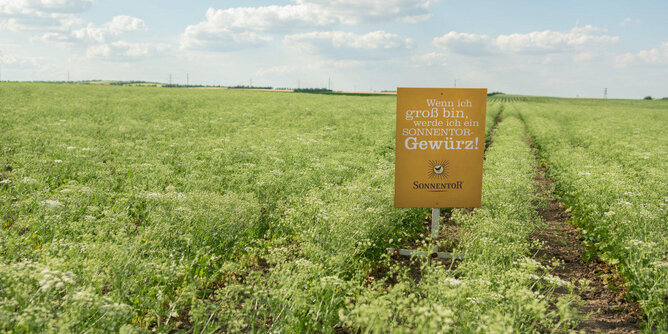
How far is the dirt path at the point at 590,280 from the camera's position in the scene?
4.83m

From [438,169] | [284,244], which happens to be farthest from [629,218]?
[284,244]

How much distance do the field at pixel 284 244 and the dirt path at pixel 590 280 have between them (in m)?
0.11

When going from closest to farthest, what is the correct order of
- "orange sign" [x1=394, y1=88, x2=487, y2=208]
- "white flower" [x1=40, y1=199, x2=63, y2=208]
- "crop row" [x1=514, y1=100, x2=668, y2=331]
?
"crop row" [x1=514, y1=100, x2=668, y2=331]
"white flower" [x1=40, y1=199, x2=63, y2=208]
"orange sign" [x1=394, y1=88, x2=487, y2=208]

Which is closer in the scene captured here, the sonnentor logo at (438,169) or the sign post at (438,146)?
the sign post at (438,146)

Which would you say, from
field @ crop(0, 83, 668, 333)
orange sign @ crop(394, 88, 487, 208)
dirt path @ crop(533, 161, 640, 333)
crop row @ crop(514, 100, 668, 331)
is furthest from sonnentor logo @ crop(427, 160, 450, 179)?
crop row @ crop(514, 100, 668, 331)

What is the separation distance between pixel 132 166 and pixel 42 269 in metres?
6.10

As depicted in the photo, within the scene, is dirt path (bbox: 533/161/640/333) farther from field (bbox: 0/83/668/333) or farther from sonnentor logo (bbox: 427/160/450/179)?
sonnentor logo (bbox: 427/160/450/179)

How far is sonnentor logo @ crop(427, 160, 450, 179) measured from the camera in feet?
22.0

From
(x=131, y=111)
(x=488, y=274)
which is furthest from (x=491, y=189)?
(x=131, y=111)

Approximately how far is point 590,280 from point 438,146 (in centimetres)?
328

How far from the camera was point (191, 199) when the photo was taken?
6.09 metres

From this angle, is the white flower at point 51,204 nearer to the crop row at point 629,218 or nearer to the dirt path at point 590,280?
the dirt path at point 590,280

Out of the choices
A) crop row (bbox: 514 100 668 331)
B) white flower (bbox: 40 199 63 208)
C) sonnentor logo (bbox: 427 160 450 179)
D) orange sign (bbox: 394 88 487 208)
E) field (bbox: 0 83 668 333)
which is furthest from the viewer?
sonnentor logo (bbox: 427 160 450 179)

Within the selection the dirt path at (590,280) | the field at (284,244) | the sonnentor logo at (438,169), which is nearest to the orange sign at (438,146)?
the sonnentor logo at (438,169)
